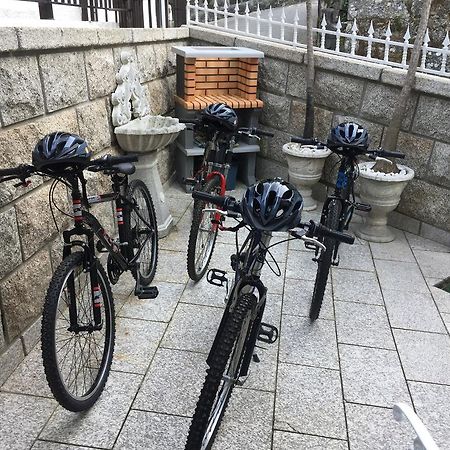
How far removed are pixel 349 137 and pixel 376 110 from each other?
5.47ft

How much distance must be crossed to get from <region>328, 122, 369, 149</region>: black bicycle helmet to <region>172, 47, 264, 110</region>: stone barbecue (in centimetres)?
222

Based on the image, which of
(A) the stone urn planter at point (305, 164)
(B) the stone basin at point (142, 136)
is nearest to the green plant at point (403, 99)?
(A) the stone urn planter at point (305, 164)

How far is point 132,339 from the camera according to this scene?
298 centimetres

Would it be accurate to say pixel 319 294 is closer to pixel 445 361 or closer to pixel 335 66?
pixel 445 361

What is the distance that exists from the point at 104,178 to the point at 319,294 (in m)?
1.89

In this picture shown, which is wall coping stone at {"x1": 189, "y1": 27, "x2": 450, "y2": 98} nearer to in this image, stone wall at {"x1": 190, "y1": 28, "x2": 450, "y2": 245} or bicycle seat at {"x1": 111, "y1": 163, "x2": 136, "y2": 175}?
stone wall at {"x1": 190, "y1": 28, "x2": 450, "y2": 245}

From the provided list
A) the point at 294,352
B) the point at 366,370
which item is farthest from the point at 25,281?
the point at 366,370

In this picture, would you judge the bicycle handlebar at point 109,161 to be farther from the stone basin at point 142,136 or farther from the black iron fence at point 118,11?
the black iron fence at point 118,11

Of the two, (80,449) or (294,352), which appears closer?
(80,449)

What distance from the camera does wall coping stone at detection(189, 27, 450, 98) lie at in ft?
13.7

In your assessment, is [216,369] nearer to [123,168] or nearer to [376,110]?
[123,168]

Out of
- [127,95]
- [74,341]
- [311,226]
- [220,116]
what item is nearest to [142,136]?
[127,95]

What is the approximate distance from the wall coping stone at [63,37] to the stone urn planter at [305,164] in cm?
183

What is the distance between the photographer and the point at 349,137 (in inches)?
125
